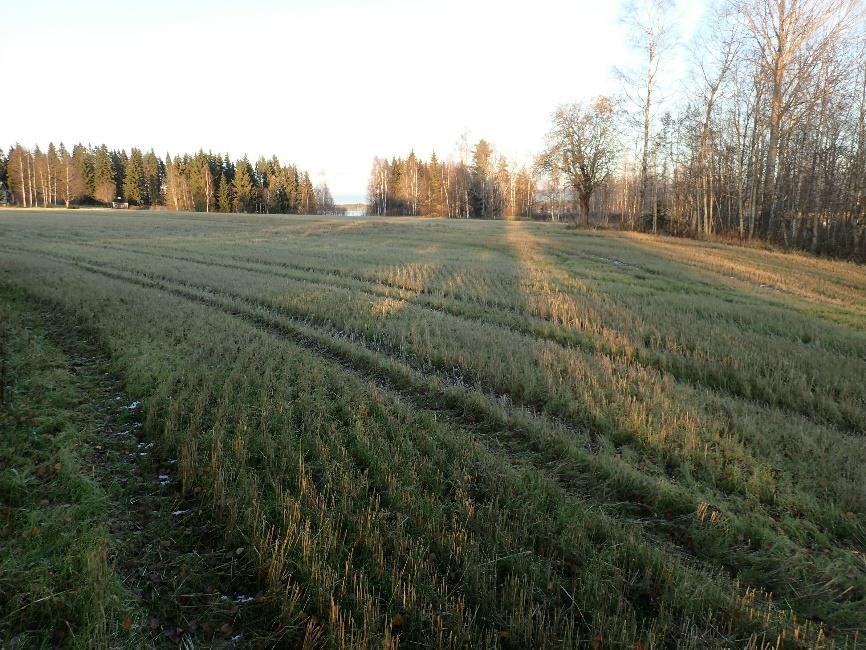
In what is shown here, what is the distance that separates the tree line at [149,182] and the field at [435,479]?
94.5m

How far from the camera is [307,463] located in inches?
189

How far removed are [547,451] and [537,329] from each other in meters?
5.54

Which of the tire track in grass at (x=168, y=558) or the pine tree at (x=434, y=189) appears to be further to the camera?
the pine tree at (x=434, y=189)

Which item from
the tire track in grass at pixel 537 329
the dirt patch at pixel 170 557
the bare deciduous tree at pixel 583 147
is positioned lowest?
the dirt patch at pixel 170 557

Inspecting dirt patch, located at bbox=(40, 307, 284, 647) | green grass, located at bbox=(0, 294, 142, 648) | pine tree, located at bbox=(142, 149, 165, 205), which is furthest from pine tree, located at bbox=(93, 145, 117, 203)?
dirt patch, located at bbox=(40, 307, 284, 647)

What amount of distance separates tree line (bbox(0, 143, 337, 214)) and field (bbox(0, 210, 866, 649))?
94.5 m

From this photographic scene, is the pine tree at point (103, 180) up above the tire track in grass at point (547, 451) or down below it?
above

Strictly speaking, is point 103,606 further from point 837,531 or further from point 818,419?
point 818,419

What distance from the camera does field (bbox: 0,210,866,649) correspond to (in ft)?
10.1

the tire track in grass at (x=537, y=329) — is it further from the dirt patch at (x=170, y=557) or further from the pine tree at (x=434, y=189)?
the pine tree at (x=434, y=189)

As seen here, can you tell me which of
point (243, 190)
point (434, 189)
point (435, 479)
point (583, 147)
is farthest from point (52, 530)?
point (243, 190)

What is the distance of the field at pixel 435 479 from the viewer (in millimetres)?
3066

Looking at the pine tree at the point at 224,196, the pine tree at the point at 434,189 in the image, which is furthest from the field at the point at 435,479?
the pine tree at the point at 224,196

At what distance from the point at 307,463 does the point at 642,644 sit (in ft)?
11.0
